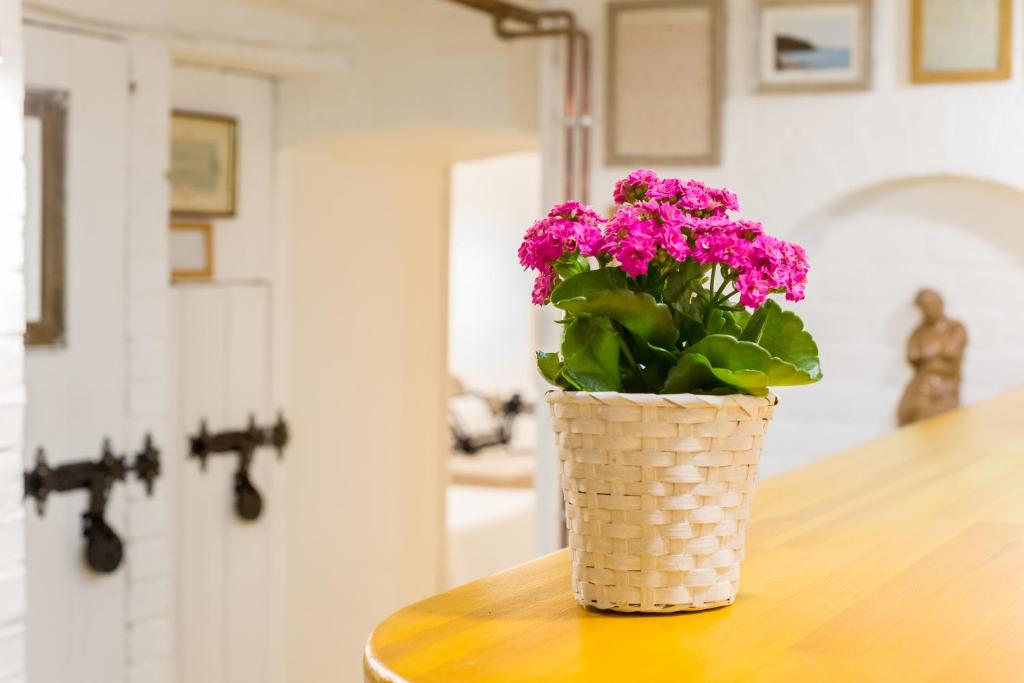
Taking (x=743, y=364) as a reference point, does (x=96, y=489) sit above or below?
below

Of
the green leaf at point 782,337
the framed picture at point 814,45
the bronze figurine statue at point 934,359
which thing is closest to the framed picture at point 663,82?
the framed picture at point 814,45

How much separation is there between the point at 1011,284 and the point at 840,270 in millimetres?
466

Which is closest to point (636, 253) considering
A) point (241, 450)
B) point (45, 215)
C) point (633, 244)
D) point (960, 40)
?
point (633, 244)

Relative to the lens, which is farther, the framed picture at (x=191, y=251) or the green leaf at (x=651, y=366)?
the framed picture at (x=191, y=251)

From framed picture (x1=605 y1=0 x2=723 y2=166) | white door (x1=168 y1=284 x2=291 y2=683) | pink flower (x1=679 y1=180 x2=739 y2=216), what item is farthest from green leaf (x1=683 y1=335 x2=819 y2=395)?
white door (x1=168 y1=284 x2=291 y2=683)

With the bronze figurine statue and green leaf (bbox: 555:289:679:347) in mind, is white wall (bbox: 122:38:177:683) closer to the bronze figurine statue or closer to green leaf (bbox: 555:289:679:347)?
the bronze figurine statue

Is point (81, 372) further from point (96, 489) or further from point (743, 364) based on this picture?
point (743, 364)

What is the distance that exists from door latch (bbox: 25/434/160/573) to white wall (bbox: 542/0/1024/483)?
1.56 metres

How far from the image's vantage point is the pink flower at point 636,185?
117 cm

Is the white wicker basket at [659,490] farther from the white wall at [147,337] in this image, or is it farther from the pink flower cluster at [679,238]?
the white wall at [147,337]

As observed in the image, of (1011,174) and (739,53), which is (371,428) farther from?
(1011,174)

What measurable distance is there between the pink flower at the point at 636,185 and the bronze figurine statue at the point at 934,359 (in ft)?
8.88

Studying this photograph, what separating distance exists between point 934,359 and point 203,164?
7.51 ft

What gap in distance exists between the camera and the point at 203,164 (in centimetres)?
424
